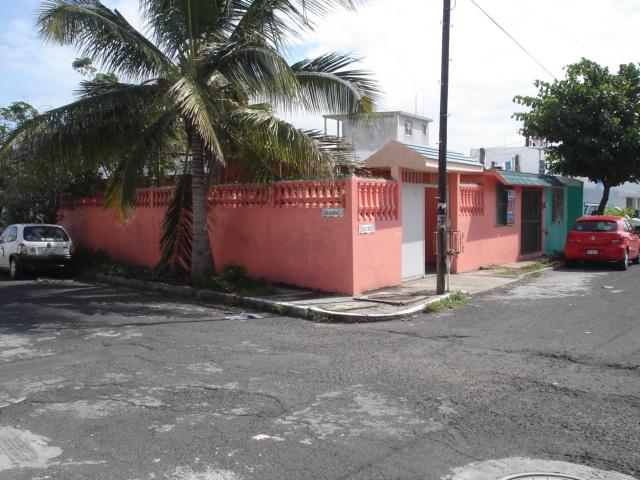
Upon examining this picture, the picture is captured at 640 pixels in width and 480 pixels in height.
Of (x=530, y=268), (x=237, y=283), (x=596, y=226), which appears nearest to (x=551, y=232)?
(x=596, y=226)

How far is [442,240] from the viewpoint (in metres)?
12.5

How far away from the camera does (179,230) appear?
14.4 m

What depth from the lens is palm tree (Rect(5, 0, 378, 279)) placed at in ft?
38.1

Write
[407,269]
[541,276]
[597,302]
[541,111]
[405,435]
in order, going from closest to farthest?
[405,435] → [597,302] → [407,269] → [541,276] → [541,111]

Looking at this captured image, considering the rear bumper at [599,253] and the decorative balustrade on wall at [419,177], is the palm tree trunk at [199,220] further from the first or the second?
the rear bumper at [599,253]

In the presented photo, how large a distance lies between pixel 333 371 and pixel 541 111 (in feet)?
58.7

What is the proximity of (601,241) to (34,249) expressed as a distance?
15874 millimetres

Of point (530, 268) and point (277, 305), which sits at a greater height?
point (530, 268)

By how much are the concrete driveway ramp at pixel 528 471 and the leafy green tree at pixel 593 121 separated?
1858 centimetres

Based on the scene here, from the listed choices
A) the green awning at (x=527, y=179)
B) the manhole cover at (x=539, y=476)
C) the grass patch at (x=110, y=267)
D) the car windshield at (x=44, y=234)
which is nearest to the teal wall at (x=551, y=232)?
the green awning at (x=527, y=179)

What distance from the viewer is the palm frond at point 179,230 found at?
14359mm

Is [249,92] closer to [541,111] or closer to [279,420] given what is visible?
[279,420]

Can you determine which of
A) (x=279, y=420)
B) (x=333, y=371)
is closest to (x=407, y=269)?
(x=333, y=371)

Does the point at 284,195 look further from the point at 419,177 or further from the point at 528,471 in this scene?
the point at 528,471
